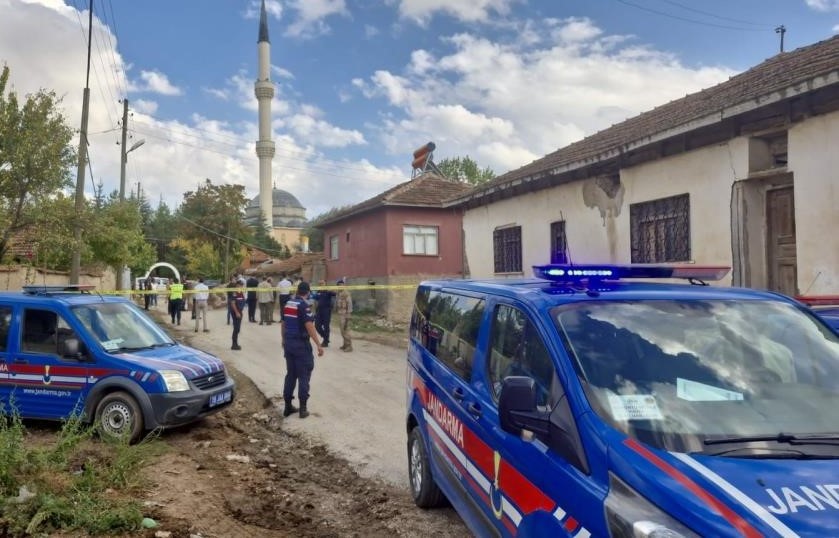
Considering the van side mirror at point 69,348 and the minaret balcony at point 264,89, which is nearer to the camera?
the van side mirror at point 69,348

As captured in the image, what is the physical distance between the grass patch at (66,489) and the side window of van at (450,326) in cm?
242

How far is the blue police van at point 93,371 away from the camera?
21.9 feet

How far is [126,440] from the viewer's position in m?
5.79

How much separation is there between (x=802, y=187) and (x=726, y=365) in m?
6.85

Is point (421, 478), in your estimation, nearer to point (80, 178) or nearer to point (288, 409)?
point (288, 409)

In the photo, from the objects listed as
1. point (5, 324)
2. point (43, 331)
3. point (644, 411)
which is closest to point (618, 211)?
point (43, 331)

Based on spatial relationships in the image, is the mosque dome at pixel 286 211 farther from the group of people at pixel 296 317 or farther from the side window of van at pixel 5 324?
the side window of van at pixel 5 324

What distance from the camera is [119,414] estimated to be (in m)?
6.71

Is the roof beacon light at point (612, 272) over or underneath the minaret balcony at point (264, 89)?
underneath

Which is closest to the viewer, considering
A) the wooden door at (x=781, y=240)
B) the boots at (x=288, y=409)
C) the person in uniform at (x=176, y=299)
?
the boots at (x=288, y=409)

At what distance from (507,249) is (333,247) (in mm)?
17590

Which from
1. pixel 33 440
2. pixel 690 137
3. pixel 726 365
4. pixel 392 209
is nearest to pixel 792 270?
pixel 690 137

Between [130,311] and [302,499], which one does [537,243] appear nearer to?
[130,311]

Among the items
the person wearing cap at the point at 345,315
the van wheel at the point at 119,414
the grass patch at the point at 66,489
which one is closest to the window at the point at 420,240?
the person wearing cap at the point at 345,315
